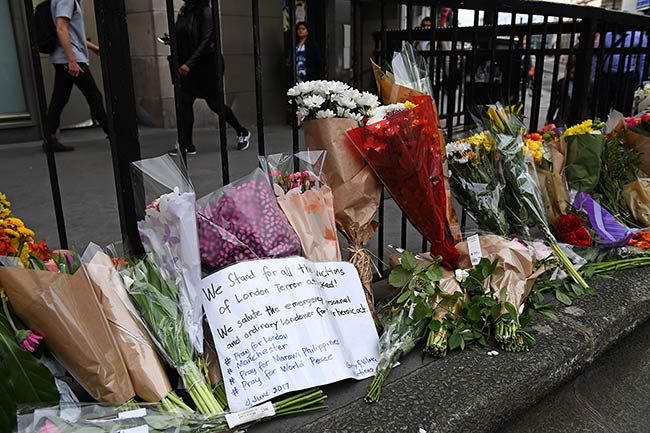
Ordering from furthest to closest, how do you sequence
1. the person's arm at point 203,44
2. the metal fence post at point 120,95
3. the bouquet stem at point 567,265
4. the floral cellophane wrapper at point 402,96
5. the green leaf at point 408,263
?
the person's arm at point 203,44 < the bouquet stem at point 567,265 < the floral cellophane wrapper at point 402,96 < the green leaf at point 408,263 < the metal fence post at point 120,95

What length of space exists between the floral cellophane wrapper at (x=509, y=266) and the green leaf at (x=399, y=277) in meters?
0.30

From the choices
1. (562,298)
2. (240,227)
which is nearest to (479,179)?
(562,298)

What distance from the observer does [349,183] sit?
2.07 m

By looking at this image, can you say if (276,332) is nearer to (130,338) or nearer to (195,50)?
(130,338)

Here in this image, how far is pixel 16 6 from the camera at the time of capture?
23.1 ft

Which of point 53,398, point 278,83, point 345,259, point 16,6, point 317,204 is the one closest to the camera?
point 53,398

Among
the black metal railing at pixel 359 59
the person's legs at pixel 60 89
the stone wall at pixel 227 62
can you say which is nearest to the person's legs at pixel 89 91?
the person's legs at pixel 60 89

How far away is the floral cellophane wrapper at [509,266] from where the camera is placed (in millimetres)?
2182

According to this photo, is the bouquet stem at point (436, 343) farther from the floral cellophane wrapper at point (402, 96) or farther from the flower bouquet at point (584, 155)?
the flower bouquet at point (584, 155)

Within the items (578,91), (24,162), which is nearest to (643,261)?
(578,91)

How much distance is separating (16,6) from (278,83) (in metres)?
3.90

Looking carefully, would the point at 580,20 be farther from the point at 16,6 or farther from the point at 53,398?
the point at 16,6

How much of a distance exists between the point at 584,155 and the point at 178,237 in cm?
226

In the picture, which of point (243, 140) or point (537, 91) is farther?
point (243, 140)
